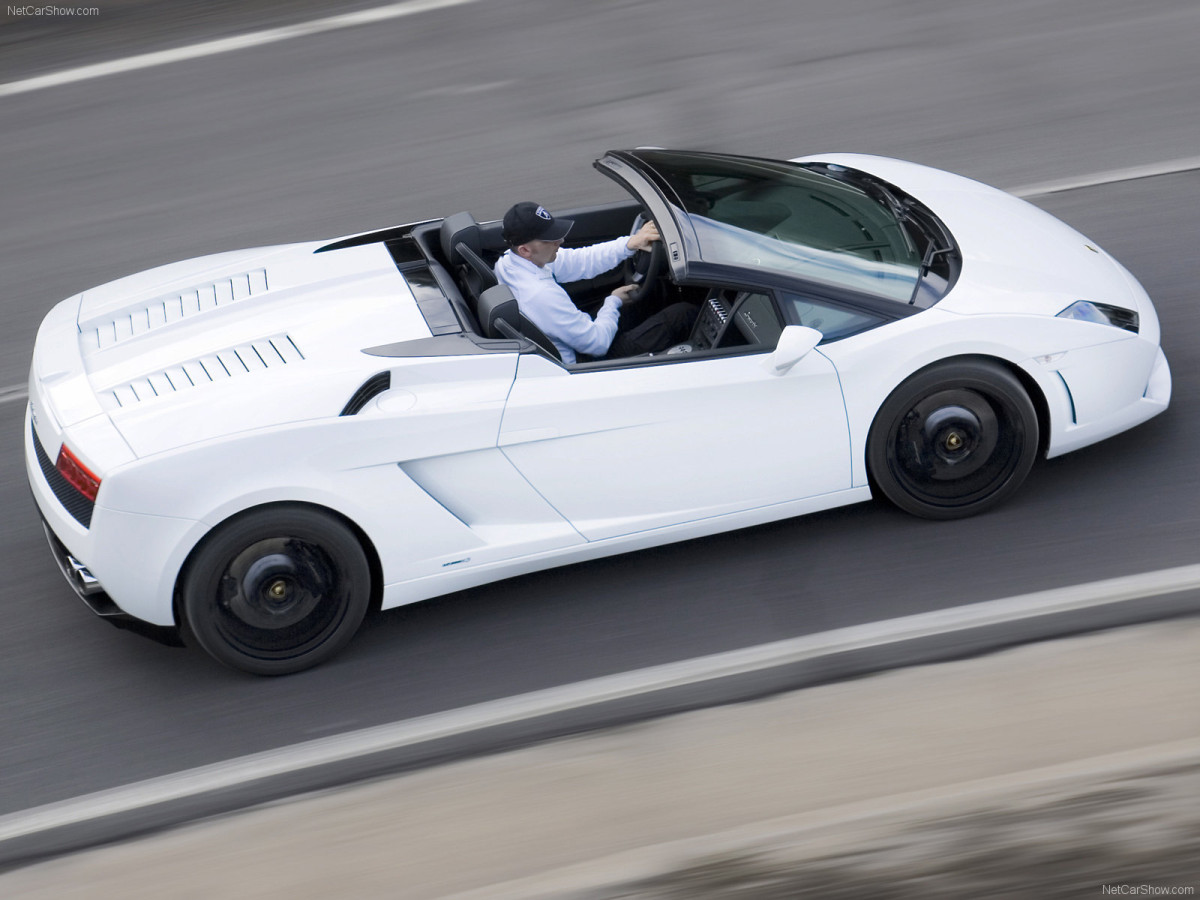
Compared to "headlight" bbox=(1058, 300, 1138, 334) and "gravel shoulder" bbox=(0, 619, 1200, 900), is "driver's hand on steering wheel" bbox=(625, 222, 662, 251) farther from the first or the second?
"gravel shoulder" bbox=(0, 619, 1200, 900)

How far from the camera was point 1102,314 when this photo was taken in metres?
4.84

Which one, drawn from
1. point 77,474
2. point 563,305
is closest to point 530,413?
point 563,305

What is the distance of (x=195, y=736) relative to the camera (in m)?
4.47

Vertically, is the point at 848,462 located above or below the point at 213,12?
below

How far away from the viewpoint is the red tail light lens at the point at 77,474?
4316 mm

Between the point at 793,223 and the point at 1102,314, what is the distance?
1207 millimetres

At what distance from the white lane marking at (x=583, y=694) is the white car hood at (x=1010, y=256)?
1.05 meters

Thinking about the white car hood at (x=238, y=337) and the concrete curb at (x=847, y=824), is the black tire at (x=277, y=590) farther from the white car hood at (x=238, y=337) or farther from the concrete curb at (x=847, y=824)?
the concrete curb at (x=847, y=824)

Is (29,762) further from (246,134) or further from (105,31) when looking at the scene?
(105,31)

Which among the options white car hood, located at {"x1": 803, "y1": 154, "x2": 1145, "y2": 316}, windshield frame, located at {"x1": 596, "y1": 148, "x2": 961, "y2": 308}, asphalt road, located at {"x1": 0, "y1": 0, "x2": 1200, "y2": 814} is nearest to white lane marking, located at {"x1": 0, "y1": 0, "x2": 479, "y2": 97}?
asphalt road, located at {"x1": 0, "y1": 0, "x2": 1200, "y2": 814}

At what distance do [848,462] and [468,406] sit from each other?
140cm

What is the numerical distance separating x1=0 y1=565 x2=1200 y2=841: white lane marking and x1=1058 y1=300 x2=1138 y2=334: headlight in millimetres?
938

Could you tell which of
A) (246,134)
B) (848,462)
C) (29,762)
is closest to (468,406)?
(848,462)

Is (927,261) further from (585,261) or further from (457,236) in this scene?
(457,236)
